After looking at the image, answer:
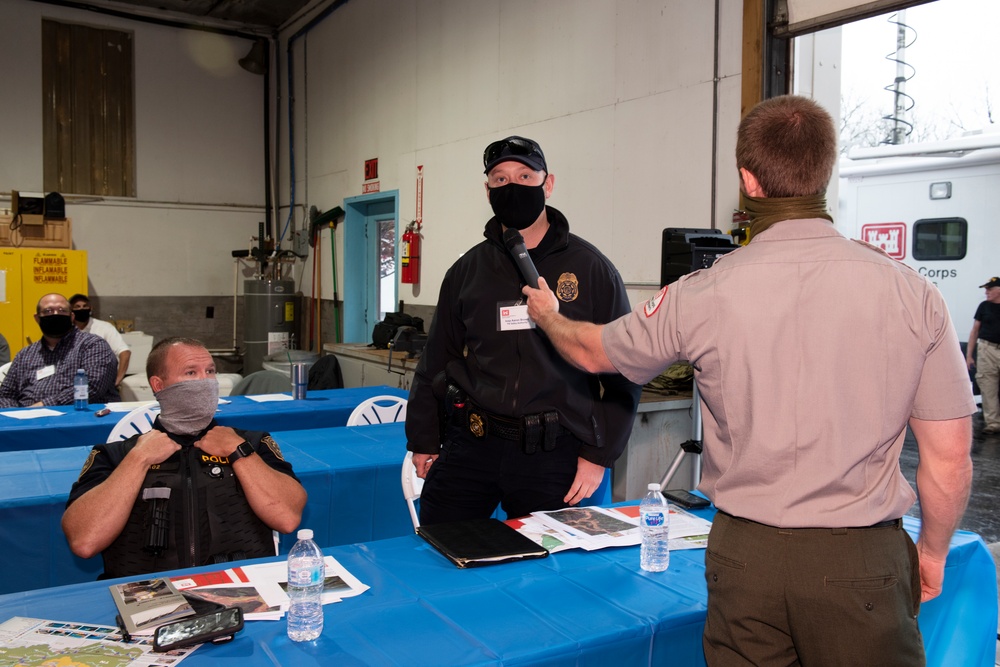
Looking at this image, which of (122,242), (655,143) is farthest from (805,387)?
(122,242)

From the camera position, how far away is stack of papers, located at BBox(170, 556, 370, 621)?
149 centimetres

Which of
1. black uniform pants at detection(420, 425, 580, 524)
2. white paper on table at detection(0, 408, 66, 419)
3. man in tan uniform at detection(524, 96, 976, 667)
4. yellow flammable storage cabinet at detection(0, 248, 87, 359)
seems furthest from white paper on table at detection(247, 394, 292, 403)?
yellow flammable storage cabinet at detection(0, 248, 87, 359)

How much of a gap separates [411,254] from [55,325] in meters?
3.31

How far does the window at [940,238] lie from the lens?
6.66 meters

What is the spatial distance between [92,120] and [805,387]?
9.76 meters

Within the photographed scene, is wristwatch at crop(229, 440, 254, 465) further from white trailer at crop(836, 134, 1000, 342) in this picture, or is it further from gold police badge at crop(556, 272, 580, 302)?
white trailer at crop(836, 134, 1000, 342)

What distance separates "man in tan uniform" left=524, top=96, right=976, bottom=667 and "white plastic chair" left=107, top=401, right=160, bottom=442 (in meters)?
3.02

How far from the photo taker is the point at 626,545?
189 cm

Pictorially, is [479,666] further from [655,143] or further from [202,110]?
[202,110]

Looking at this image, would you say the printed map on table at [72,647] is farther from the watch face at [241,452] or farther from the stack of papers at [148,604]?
the watch face at [241,452]

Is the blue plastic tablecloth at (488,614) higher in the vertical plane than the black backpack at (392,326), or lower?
lower

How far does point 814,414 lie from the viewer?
1.21 m

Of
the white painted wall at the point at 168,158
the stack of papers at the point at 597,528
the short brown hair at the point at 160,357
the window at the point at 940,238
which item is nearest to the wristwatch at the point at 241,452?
the short brown hair at the point at 160,357

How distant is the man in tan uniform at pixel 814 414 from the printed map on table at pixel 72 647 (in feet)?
3.14
